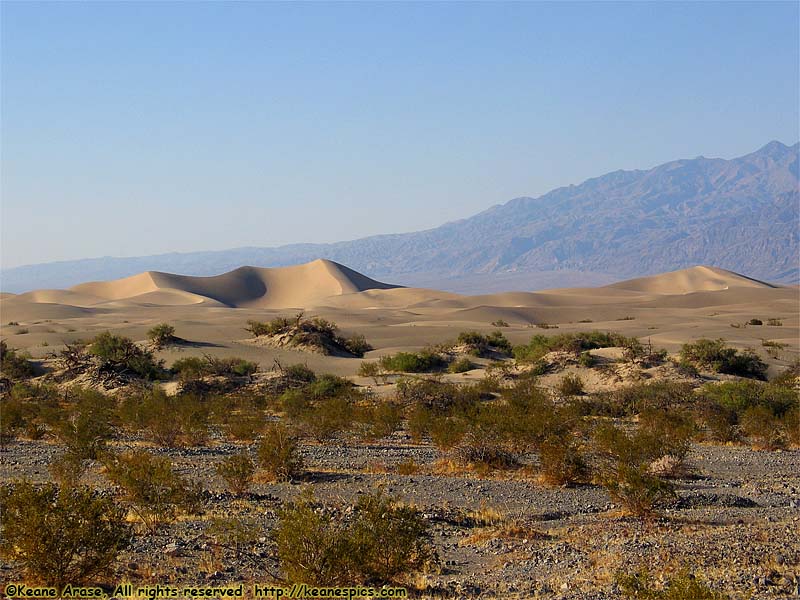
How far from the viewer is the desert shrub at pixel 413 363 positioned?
3288 cm

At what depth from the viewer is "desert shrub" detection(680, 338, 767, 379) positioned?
97.0ft

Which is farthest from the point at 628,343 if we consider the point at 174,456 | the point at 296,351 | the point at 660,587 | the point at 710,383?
the point at 660,587

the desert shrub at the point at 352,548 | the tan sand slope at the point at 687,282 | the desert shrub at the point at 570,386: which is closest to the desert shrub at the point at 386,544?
the desert shrub at the point at 352,548

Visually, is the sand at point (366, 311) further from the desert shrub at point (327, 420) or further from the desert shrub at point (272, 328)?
the desert shrub at point (327, 420)

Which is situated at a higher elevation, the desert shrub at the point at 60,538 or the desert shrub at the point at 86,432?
the desert shrub at the point at 60,538

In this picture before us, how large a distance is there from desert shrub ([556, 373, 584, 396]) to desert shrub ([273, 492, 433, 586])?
18850 mm

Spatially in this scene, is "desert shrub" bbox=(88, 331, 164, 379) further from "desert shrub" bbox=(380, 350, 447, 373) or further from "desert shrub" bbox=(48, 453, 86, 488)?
"desert shrub" bbox=(48, 453, 86, 488)

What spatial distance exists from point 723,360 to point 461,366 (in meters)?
9.82

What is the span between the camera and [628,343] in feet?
110

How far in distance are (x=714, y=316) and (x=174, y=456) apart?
182 ft

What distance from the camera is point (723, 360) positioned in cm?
2997

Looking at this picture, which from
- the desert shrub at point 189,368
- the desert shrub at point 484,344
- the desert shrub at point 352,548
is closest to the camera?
the desert shrub at point 352,548

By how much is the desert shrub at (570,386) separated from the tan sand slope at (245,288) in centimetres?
7499

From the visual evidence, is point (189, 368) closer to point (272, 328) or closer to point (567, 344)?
point (272, 328)
